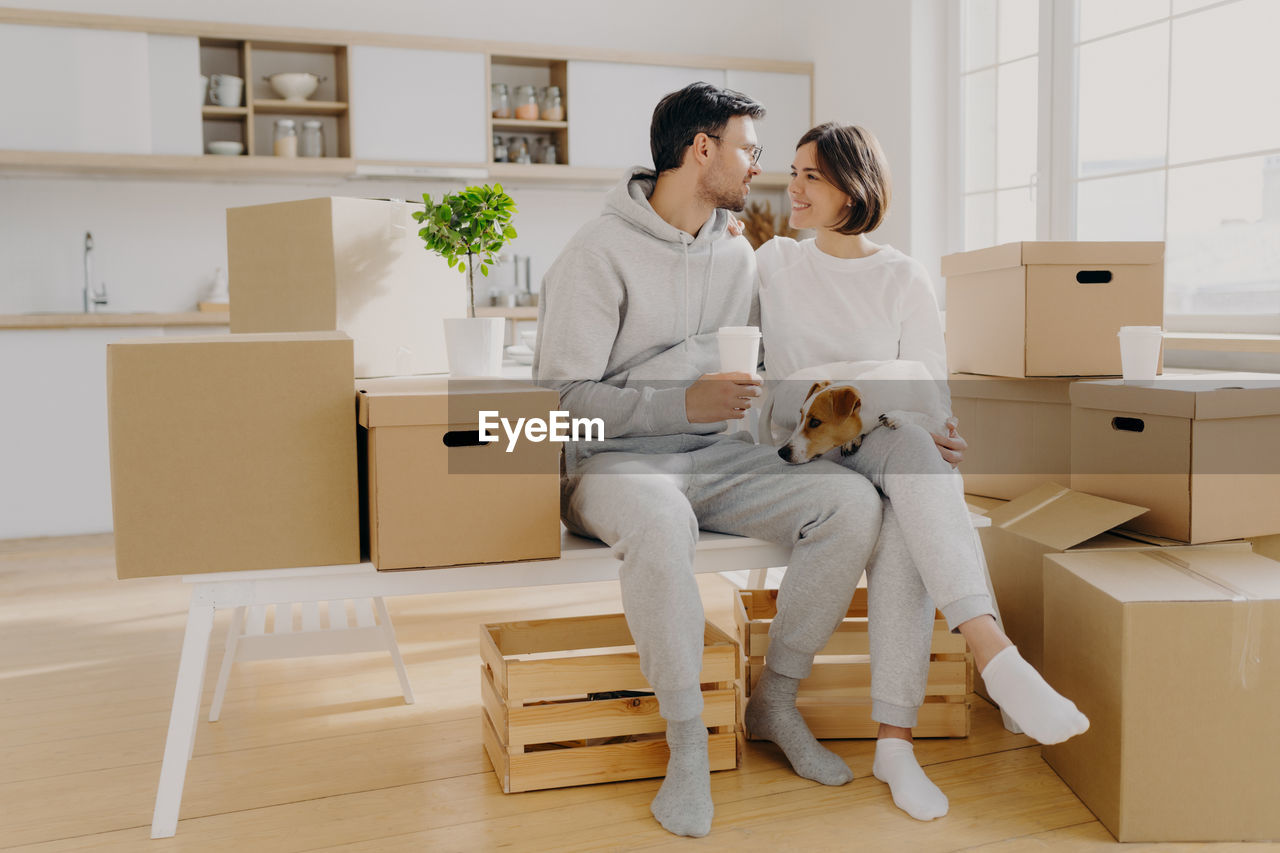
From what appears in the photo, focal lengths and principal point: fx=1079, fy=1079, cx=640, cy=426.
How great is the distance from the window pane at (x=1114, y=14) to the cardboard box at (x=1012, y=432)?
4.75 ft

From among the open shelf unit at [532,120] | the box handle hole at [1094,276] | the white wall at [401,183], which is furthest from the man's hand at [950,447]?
the open shelf unit at [532,120]

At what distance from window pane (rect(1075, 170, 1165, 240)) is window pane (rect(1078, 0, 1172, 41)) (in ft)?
1.49

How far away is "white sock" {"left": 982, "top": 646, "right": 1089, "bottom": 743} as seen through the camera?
154cm

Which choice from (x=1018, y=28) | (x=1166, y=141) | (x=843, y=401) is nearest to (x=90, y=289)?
(x=843, y=401)

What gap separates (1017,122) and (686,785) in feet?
9.66

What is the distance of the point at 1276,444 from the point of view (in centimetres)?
184

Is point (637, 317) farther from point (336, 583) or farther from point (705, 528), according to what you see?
point (336, 583)

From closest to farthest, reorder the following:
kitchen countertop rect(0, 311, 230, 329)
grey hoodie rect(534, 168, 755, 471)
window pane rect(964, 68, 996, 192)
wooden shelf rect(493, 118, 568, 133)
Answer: grey hoodie rect(534, 168, 755, 471) → kitchen countertop rect(0, 311, 230, 329) → window pane rect(964, 68, 996, 192) → wooden shelf rect(493, 118, 568, 133)

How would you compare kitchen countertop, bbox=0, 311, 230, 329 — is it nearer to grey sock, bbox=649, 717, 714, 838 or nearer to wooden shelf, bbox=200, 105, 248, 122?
wooden shelf, bbox=200, 105, 248, 122

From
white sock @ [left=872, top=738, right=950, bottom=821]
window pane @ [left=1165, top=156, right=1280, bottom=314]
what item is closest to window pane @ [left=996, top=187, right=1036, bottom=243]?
window pane @ [left=1165, top=156, right=1280, bottom=314]

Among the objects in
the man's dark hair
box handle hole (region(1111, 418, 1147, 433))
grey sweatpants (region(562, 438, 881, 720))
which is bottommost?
Answer: grey sweatpants (region(562, 438, 881, 720))

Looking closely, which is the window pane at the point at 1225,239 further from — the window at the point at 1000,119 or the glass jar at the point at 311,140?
the glass jar at the point at 311,140

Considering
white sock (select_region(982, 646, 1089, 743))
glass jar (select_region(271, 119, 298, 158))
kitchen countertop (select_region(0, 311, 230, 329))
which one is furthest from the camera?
glass jar (select_region(271, 119, 298, 158))

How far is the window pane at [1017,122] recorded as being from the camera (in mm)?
3689
